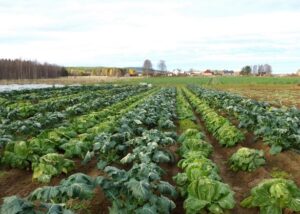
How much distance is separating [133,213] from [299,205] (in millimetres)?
2129

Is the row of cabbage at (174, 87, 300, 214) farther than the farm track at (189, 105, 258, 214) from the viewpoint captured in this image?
No

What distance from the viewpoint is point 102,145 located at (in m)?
7.15

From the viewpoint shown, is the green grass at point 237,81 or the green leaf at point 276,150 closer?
the green leaf at point 276,150

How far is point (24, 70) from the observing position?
8494 centimetres

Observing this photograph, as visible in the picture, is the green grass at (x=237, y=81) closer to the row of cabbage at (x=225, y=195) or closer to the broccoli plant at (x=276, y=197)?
the row of cabbage at (x=225, y=195)

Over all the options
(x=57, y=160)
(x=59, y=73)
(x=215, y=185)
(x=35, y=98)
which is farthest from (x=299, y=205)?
(x=59, y=73)

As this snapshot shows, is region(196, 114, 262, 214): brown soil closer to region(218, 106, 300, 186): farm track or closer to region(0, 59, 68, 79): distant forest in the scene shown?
region(218, 106, 300, 186): farm track

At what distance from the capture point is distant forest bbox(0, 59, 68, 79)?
258 ft

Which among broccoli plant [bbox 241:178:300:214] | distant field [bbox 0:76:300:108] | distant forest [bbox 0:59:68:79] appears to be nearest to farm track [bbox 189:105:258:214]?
broccoli plant [bbox 241:178:300:214]

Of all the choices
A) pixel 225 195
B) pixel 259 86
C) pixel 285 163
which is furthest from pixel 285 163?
pixel 259 86

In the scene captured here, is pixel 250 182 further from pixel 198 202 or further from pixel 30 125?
pixel 30 125

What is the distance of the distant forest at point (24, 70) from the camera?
78625 millimetres

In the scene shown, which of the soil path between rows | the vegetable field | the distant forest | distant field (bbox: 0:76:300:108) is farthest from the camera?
the distant forest

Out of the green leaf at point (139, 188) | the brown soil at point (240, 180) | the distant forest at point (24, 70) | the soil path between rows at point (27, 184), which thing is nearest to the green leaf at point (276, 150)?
the brown soil at point (240, 180)
